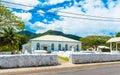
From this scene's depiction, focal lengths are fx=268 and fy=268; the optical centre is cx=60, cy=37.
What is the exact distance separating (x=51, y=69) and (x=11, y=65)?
3.34 m

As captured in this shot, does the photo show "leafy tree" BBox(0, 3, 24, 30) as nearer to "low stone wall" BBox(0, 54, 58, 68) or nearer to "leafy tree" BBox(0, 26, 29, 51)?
"leafy tree" BBox(0, 26, 29, 51)

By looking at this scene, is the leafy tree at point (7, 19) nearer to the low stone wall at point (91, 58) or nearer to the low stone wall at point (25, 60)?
the low stone wall at point (91, 58)

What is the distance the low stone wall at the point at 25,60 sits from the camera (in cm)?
2191

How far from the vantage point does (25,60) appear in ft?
76.2

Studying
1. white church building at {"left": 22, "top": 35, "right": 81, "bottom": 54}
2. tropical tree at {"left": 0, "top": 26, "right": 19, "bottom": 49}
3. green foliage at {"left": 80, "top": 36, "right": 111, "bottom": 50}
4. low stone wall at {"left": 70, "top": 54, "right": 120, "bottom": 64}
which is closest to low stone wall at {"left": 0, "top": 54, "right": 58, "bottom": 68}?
low stone wall at {"left": 70, "top": 54, "right": 120, "bottom": 64}

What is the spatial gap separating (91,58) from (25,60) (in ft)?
30.9

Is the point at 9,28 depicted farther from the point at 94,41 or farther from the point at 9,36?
the point at 94,41

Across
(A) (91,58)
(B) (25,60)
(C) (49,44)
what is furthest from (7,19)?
(B) (25,60)

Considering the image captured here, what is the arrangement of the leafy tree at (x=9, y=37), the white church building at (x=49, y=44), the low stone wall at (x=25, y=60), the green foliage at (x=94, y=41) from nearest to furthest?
the low stone wall at (x=25, y=60), the leafy tree at (x=9, y=37), the white church building at (x=49, y=44), the green foliage at (x=94, y=41)

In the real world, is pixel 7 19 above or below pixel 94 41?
above

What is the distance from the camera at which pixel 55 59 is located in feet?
85.0

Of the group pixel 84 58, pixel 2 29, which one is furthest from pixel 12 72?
pixel 2 29

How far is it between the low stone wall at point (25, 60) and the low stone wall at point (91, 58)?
2597mm

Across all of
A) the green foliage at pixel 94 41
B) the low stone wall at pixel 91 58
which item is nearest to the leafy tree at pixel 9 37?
the low stone wall at pixel 91 58
